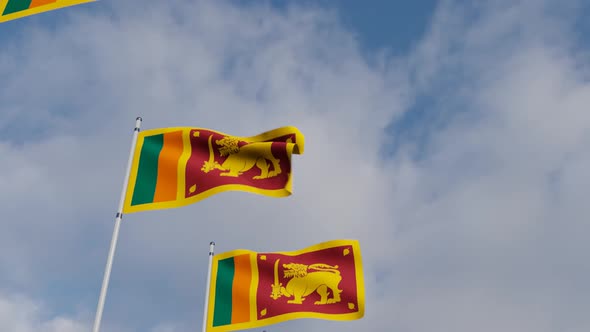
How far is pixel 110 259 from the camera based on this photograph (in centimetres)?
1202

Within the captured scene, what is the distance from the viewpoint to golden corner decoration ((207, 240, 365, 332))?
736 inches

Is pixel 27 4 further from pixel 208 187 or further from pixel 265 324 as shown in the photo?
pixel 265 324

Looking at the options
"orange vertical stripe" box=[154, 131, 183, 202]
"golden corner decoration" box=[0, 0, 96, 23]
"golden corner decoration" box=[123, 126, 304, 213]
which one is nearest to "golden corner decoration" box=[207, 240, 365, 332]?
"golden corner decoration" box=[123, 126, 304, 213]

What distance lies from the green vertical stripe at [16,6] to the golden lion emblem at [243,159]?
20.4 feet

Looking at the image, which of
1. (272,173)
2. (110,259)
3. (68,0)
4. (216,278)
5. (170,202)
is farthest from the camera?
(216,278)

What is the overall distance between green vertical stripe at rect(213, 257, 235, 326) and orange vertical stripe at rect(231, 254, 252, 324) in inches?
6.5

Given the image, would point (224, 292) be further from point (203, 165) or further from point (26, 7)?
point (26, 7)

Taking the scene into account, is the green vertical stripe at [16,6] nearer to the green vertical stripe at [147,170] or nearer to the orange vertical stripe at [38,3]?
the orange vertical stripe at [38,3]

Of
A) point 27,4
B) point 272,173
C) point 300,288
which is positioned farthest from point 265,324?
point 27,4

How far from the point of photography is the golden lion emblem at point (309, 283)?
61.6 ft

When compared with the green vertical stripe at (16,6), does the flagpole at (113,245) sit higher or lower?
lower

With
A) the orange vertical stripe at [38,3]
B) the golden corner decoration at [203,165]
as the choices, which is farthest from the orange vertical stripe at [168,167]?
the orange vertical stripe at [38,3]

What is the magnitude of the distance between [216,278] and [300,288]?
3117mm

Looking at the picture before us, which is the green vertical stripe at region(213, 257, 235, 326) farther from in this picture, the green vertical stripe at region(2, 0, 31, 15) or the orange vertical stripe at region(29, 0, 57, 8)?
the orange vertical stripe at region(29, 0, 57, 8)
